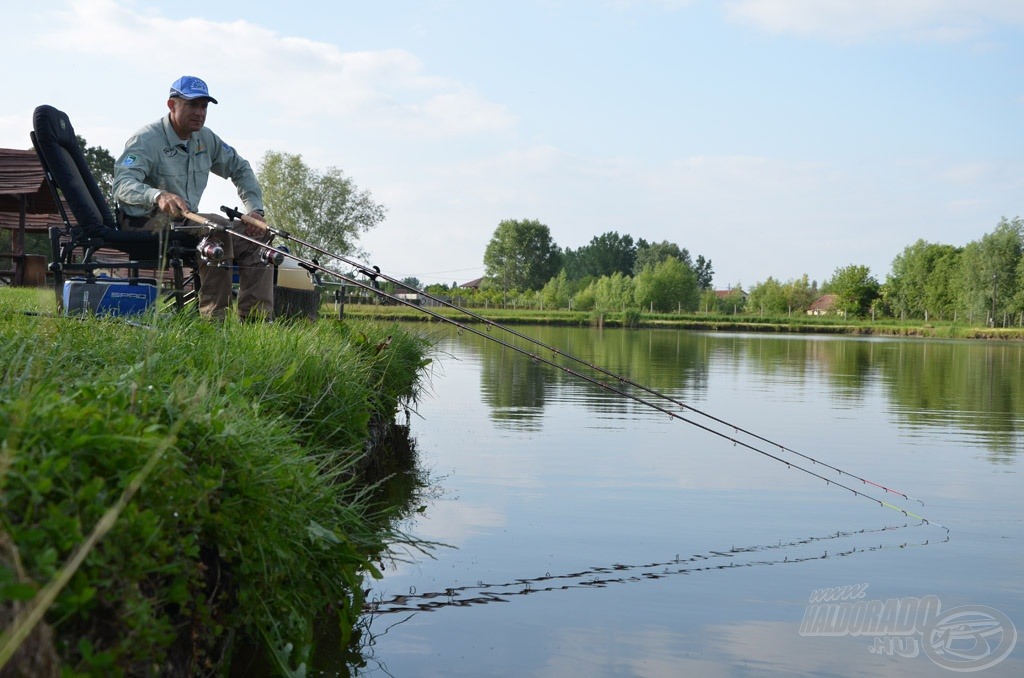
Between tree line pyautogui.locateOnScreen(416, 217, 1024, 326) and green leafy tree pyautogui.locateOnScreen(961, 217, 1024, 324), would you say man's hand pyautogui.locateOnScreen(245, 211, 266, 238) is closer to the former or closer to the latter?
tree line pyautogui.locateOnScreen(416, 217, 1024, 326)

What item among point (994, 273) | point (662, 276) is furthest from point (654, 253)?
point (994, 273)

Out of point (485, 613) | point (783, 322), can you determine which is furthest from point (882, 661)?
point (783, 322)

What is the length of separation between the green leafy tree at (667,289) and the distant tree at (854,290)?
568 inches

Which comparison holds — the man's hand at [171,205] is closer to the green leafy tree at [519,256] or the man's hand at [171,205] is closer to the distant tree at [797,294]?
the distant tree at [797,294]

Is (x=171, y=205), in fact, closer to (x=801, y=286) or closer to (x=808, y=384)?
(x=808, y=384)

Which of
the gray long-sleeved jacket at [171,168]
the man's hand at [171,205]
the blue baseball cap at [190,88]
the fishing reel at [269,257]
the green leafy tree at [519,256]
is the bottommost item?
the fishing reel at [269,257]

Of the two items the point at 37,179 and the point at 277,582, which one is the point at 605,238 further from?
the point at 277,582

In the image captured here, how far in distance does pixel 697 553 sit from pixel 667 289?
316 feet

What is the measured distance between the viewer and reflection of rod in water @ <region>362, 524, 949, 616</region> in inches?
178

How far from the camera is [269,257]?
6.55 m

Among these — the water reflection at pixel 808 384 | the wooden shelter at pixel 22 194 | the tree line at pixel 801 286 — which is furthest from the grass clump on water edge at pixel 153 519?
the tree line at pixel 801 286

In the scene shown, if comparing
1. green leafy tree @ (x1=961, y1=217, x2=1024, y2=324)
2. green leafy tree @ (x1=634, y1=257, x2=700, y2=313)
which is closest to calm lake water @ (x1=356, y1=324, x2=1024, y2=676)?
Answer: green leafy tree @ (x1=961, y1=217, x2=1024, y2=324)

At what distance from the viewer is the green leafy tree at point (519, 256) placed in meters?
131

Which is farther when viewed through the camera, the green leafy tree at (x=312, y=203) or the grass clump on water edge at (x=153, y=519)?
the green leafy tree at (x=312, y=203)
